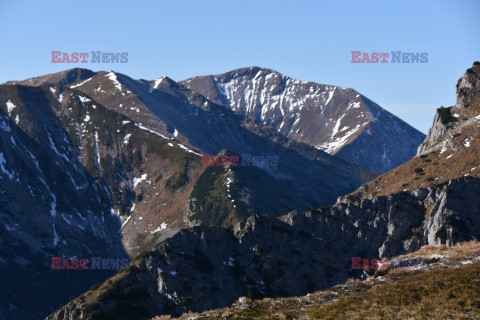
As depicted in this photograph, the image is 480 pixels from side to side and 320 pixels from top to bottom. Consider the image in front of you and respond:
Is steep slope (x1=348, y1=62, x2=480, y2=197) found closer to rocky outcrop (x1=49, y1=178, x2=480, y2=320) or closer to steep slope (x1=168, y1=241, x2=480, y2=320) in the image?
rocky outcrop (x1=49, y1=178, x2=480, y2=320)

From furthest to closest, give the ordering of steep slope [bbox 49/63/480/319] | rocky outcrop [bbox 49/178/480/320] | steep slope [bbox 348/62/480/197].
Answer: steep slope [bbox 348/62/480/197] → rocky outcrop [bbox 49/178/480/320] → steep slope [bbox 49/63/480/319]

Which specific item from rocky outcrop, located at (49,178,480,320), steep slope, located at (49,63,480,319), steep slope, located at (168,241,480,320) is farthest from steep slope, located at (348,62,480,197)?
steep slope, located at (168,241,480,320)

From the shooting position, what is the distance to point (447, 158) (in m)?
173

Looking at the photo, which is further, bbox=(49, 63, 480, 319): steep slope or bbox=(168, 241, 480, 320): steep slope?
bbox=(49, 63, 480, 319): steep slope

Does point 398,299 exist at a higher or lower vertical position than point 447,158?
lower

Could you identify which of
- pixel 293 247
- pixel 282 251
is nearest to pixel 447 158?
pixel 293 247

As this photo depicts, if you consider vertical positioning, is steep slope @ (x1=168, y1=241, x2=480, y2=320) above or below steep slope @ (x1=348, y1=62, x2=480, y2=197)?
below

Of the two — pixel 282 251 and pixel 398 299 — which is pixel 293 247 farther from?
pixel 398 299

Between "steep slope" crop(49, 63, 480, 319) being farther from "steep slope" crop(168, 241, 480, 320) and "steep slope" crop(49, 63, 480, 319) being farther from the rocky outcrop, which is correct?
"steep slope" crop(168, 241, 480, 320)

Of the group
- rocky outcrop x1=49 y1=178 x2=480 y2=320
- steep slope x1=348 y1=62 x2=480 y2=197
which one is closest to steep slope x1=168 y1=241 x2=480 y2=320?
rocky outcrop x1=49 y1=178 x2=480 y2=320

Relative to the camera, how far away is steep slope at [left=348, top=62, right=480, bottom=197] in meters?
162

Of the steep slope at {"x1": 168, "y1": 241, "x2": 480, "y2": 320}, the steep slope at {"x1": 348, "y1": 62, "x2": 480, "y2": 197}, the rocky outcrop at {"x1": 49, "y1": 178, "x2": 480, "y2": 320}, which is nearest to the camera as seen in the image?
the steep slope at {"x1": 168, "y1": 241, "x2": 480, "y2": 320}

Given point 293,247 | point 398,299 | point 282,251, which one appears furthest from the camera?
point 293,247

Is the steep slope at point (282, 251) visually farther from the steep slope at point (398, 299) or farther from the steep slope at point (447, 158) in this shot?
the steep slope at point (398, 299)
